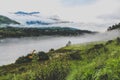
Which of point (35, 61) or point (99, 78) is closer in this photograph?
point (99, 78)

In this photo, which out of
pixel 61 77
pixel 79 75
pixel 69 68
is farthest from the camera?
pixel 69 68

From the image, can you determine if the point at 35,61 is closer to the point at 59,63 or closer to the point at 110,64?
the point at 59,63

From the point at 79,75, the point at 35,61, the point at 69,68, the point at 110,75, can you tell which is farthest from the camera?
the point at 35,61

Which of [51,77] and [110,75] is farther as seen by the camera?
[51,77]

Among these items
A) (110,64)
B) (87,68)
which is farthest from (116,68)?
(87,68)

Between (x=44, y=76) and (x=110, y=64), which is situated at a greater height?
(x=110, y=64)

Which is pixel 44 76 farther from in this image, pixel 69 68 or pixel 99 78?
pixel 99 78

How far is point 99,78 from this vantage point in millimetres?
13594

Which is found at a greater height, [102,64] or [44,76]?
[102,64]

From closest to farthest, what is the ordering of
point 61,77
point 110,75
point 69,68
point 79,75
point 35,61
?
1. point 110,75
2. point 79,75
3. point 61,77
4. point 69,68
5. point 35,61

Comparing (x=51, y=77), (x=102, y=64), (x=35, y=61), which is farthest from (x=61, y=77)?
(x=102, y=64)

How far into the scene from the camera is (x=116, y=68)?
13.9m

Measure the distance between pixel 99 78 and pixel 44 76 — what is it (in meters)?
6.76

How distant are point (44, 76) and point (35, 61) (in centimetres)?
226
